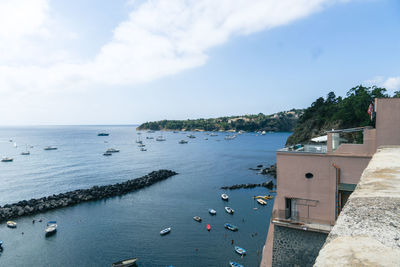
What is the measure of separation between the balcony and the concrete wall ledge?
8.60 metres

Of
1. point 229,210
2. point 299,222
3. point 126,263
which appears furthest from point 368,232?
point 229,210

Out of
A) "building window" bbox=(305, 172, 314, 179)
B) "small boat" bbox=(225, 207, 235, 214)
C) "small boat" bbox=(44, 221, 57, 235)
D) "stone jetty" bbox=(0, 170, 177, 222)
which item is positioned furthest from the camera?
"stone jetty" bbox=(0, 170, 177, 222)

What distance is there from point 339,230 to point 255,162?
62958 millimetres

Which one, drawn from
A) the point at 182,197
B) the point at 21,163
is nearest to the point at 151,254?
the point at 182,197

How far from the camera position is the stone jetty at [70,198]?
3086cm

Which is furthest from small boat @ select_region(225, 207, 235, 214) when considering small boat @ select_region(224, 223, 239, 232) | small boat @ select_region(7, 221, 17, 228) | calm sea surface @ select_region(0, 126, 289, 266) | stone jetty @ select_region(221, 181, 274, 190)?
small boat @ select_region(7, 221, 17, 228)

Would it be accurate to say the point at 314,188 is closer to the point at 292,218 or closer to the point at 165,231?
the point at 292,218

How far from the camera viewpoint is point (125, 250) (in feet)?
73.4

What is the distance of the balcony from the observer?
1073cm

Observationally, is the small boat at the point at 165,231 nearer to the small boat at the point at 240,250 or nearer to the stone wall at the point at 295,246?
the small boat at the point at 240,250

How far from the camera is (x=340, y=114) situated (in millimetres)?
46562

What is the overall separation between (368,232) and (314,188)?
33.6 ft

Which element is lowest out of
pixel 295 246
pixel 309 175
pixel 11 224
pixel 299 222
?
pixel 11 224

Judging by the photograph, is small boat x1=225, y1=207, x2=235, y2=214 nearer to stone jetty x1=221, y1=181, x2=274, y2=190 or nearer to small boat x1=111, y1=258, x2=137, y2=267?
stone jetty x1=221, y1=181, x2=274, y2=190
